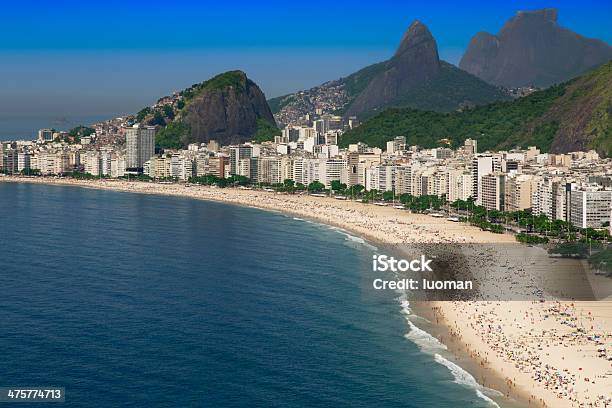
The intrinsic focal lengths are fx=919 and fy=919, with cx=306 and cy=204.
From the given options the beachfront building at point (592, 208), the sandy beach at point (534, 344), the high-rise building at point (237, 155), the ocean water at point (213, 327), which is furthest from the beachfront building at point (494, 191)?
the high-rise building at point (237, 155)

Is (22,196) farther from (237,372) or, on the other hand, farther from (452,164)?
(237,372)

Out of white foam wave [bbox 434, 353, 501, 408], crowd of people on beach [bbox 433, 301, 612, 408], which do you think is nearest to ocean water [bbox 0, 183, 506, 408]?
white foam wave [bbox 434, 353, 501, 408]

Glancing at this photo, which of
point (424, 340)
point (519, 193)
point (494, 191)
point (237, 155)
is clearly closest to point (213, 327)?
point (424, 340)

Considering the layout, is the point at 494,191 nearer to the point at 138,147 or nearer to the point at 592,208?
the point at 592,208

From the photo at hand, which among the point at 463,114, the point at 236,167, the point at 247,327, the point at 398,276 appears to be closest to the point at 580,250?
the point at 398,276

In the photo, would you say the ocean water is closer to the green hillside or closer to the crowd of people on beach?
the crowd of people on beach

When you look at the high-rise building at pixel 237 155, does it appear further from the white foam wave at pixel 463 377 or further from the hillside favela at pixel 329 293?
the white foam wave at pixel 463 377
